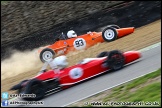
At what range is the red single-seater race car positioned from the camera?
9.26 metres

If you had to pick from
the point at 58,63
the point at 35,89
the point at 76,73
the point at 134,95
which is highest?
the point at 58,63

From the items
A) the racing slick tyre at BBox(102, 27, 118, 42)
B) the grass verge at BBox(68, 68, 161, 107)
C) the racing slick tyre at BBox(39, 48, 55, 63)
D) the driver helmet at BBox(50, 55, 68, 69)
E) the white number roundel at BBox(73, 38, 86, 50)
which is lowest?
the grass verge at BBox(68, 68, 161, 107)

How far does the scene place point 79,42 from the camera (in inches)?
627

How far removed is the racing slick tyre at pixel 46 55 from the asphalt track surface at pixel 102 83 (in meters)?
6.18

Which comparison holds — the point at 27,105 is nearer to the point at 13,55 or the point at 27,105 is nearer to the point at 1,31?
the point at 13,55

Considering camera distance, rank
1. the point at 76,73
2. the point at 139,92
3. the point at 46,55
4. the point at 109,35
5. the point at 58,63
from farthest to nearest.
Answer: the point at 109,35 < the point at 46,55 < the point at 76,73 < the point at 58,63 < the point at 139,92

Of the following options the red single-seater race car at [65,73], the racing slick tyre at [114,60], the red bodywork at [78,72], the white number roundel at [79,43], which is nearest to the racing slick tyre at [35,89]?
the red single-seater race car at [65,73]

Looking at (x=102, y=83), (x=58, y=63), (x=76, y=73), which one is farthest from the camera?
(x=76, y=73)

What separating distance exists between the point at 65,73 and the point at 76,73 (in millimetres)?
270

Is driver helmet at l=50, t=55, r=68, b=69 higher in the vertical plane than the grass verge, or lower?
higher

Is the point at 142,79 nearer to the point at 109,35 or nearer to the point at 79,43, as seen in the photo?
the point at 79,43

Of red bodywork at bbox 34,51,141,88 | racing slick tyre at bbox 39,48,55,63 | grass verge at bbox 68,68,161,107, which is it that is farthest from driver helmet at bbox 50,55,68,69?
racing slick tyre at bbox 39,48,55,63

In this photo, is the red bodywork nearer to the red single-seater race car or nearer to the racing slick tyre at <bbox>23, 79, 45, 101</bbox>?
the red single-seater race car

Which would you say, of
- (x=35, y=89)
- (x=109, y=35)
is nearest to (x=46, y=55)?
(x=109, y=35)
